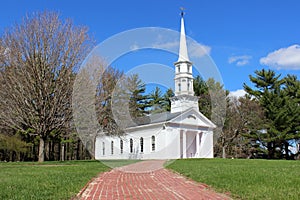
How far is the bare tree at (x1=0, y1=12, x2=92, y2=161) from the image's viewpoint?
21.8 meters

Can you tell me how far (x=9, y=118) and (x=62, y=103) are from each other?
352 centimetres

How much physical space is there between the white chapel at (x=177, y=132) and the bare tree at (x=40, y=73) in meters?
12.4

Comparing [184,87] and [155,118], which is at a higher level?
[184,87]

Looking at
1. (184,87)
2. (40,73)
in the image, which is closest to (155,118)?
(184,87)

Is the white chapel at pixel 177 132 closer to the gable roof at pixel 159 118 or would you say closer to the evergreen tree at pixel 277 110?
the gable roof at pixel 159 118

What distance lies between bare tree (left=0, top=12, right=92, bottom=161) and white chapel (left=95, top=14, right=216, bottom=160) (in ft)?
40.7

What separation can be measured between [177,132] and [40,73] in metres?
18.3

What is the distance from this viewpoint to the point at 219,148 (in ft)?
167

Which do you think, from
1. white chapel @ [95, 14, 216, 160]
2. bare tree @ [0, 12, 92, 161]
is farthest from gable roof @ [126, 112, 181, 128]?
bare tree @ [0, 12, 92, 161]

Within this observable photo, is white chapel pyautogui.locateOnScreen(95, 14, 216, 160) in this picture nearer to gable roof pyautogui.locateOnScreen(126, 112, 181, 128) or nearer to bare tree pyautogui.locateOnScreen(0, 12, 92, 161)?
gable roof pyautogui.locateOnScreen(126, 112, 181, 128)

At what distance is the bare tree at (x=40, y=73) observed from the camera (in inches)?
858

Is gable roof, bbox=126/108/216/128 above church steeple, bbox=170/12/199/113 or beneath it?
beneath

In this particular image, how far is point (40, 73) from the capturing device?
21.9 metres

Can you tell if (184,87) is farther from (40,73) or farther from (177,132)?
(40,73)
